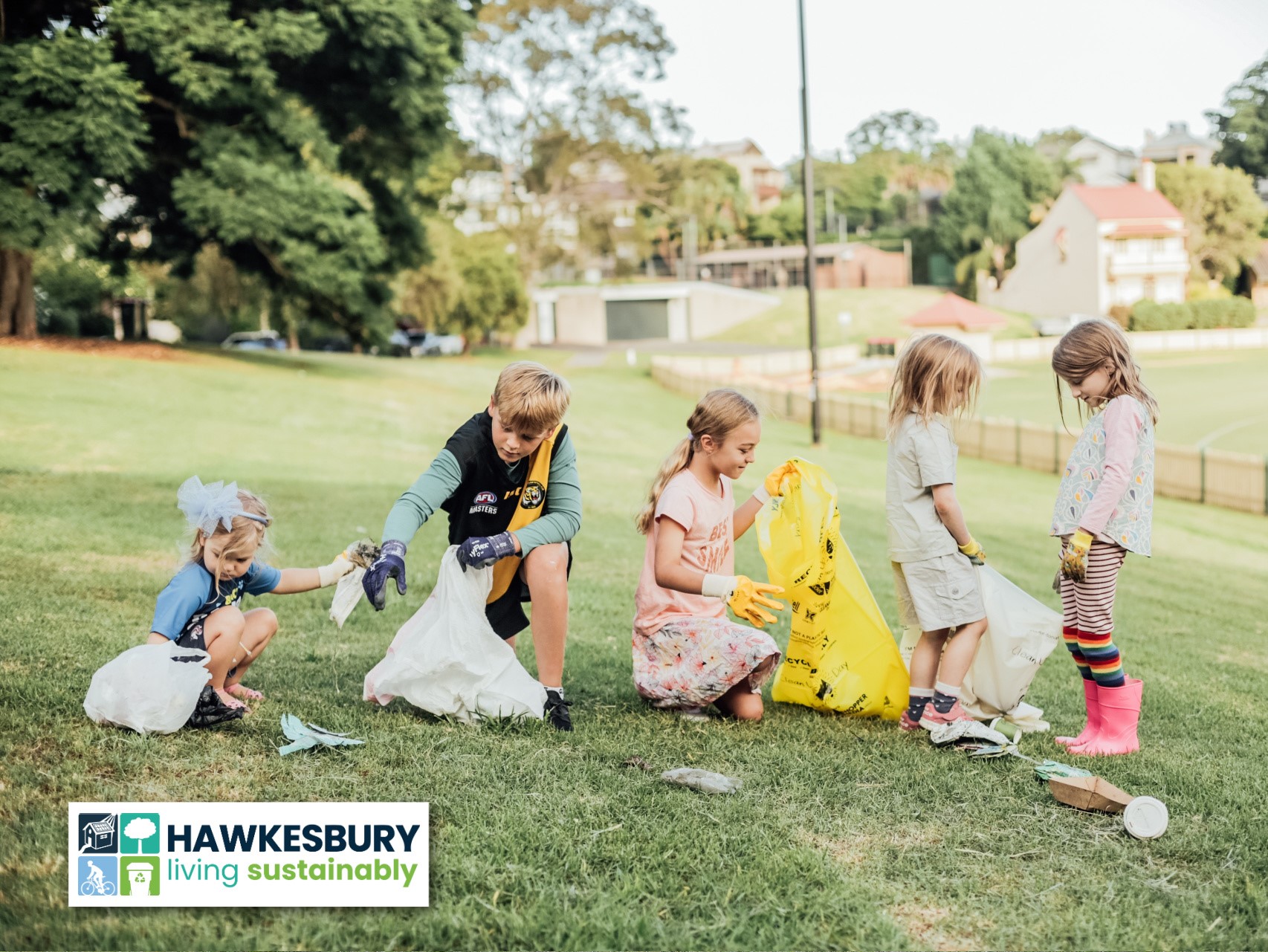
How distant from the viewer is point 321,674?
4.91 m

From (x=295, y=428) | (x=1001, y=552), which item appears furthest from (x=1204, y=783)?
(x=295, y=428)

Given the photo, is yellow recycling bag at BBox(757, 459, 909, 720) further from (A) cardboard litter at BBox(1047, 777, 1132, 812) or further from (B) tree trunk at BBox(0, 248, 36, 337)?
(B) tree trunk at BBox(0, 248, 36, 337)

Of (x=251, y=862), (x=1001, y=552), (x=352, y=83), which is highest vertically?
(x=352, y=83)

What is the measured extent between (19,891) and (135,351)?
69.1 feet

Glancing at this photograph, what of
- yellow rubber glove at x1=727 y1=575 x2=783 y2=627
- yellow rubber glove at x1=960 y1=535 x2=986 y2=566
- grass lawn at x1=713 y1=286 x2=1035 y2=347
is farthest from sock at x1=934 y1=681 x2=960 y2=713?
grass lawn at x1=713 y1=286 x2=1035 y2=347

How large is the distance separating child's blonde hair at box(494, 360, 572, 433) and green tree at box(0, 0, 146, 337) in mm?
16788

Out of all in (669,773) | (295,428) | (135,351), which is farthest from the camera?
(135,351)

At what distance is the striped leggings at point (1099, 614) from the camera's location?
14.3ft

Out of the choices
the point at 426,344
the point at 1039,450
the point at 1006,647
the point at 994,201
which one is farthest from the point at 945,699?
the point at 994,201

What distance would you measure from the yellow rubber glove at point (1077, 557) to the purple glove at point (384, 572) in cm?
244

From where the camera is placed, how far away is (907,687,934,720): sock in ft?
14.6

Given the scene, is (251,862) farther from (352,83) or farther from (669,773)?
(352,83)

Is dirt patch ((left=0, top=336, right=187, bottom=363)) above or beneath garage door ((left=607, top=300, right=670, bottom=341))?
beneath

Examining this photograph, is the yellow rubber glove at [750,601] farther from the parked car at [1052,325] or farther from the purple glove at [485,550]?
the parked car at [1052,325]
